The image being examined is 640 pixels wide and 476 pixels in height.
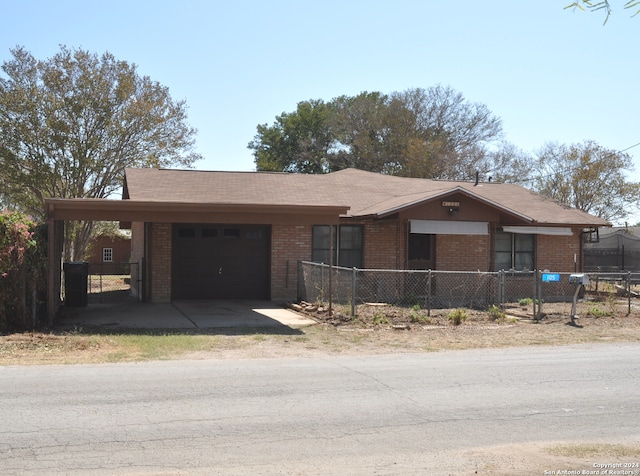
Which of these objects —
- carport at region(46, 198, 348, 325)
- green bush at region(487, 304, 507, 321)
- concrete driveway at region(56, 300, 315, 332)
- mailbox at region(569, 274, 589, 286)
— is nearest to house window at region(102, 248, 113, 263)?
concrete driveway at region(56, 300, 315, 332)

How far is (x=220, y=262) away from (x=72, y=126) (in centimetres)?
1419

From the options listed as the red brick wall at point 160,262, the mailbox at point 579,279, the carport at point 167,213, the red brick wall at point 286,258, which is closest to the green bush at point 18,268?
the carport at point 167,213

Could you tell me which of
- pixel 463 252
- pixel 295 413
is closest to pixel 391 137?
pixel 463 252

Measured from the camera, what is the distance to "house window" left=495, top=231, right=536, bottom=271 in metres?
20.9

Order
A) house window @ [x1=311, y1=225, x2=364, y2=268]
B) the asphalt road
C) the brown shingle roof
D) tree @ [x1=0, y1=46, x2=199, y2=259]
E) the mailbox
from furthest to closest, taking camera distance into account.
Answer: tree @ [x1=0, y1=46, x2=199, y2=259] → house window @ [x1=311, y1=225, x2=364, y2=268] → the brown shingle roof → the mailbox → the asphalt road

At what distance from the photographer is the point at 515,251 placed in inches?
828

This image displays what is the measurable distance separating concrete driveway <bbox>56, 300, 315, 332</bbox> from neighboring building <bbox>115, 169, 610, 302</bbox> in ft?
3.04

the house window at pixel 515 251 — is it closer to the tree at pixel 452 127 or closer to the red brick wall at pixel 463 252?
the red brick wall at pixel 463 252

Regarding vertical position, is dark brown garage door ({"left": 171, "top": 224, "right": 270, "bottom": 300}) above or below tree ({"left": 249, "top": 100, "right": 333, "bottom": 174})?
below

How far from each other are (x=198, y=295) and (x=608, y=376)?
39.9 ft

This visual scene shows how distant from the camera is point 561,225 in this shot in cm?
2053

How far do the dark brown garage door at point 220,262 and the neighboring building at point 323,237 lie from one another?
0.09ft

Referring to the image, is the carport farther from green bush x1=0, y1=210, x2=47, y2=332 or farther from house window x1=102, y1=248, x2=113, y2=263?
house window x1=102, y1=248, x2=113, y2=263

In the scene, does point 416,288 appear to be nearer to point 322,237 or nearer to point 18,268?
point 322,237
